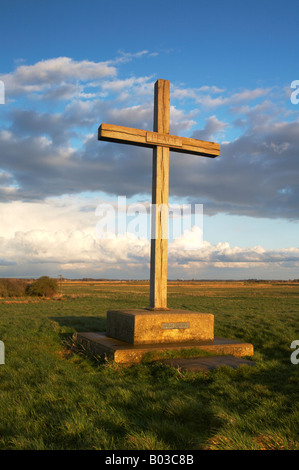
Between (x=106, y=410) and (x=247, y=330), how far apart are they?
24.5 ft

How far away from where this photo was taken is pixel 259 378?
5.96m

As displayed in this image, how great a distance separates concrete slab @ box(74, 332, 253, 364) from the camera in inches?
270

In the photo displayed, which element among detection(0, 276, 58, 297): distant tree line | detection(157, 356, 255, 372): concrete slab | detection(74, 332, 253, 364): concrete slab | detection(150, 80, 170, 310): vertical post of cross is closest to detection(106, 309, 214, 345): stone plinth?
detection(74, 332, 253, 364): concrete slab

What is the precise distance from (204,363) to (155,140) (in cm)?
475


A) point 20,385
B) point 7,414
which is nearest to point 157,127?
point 20,385

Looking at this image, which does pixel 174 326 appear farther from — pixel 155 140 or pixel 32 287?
pixel 32 287

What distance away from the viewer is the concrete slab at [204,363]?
623cm

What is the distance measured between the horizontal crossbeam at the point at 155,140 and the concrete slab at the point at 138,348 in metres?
4.21

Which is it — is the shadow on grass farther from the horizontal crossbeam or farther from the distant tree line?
the distant tree line

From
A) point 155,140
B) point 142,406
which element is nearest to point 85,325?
point 155,140

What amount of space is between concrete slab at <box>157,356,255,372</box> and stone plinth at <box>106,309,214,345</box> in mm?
829

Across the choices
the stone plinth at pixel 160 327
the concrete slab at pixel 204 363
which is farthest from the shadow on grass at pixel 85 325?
the concrete slab at pixel 204 363

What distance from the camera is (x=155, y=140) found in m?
8.52
